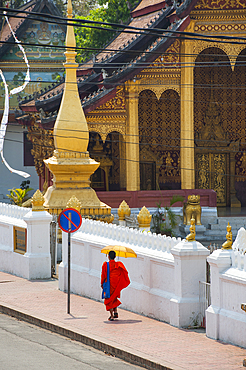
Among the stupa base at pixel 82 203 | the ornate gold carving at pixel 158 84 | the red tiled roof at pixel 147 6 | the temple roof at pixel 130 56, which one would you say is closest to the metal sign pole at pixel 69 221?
the stupa base at pixel 82 203

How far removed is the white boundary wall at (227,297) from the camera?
9062 mm

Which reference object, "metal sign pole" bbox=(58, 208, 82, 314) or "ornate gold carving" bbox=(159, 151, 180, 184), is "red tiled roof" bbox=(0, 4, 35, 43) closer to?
"ornate gold carving" bbox=(159, 151, 180, 184)

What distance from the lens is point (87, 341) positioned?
9750 millimetres

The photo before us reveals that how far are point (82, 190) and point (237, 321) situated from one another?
957 centimetres

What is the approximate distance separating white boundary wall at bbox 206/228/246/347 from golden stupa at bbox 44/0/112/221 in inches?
332

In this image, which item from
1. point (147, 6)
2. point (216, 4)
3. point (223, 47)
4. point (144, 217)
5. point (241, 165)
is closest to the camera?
point (144, 217)

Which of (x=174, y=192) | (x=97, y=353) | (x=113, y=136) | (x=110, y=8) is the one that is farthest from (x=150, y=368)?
(x=110, y=8)

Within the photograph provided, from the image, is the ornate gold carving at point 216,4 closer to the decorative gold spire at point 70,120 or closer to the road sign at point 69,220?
the decorative gold spire at point 70,120

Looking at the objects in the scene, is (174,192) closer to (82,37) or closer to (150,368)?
(150,368)

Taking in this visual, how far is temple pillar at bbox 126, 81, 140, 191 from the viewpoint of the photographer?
69.4 feet

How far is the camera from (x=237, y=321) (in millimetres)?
9062

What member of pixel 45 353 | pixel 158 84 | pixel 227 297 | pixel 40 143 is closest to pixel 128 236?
pixel 227 297

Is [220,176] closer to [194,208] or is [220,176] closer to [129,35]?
[194,208]

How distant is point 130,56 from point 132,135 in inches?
158
